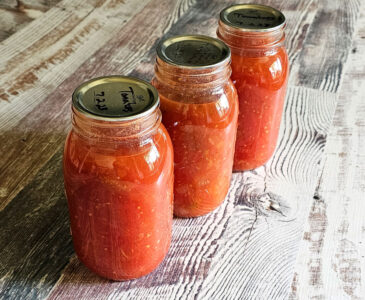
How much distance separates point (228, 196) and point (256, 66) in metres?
0.25

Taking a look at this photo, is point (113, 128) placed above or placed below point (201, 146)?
above

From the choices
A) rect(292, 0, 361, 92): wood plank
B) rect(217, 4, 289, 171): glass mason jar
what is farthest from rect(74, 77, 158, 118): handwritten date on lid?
rect(292, 0, 361, 92): wood plank

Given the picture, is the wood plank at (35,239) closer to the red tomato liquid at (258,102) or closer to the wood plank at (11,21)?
the red tomato liquid at (258,102)

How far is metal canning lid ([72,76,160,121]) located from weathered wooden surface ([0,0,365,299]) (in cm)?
28

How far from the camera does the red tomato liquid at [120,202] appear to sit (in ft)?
2.25

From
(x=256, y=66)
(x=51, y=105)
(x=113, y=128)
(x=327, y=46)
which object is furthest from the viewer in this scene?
(x=327, y=46)

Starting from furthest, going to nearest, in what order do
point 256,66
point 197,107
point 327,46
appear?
point 327,46, point 256,66, point 197,107

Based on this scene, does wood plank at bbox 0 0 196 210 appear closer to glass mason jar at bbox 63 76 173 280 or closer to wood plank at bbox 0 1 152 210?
wood plank at bbox 0 1 152 210

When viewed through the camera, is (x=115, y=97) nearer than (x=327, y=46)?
Yes

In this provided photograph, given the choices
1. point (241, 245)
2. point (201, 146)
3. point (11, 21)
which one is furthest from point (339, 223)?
point (11, 21)

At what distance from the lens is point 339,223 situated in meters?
0.93

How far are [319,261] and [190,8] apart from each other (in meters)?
1.03

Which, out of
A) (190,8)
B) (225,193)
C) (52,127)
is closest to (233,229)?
(225,193)

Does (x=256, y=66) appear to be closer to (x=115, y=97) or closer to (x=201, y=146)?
(x=201, y=146)
